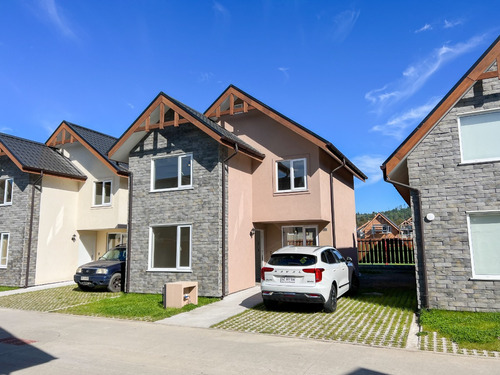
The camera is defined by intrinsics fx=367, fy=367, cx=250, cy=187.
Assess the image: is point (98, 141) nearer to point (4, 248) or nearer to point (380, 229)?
point (4, 248)

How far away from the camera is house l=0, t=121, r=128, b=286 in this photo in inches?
661

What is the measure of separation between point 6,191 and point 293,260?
1546 cm

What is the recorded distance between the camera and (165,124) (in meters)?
13.7

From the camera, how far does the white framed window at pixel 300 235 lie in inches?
592

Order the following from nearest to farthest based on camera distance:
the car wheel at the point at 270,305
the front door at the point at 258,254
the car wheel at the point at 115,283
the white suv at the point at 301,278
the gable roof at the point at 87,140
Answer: the white suv at the point at 301,278
the car wheel at the point at 270,305
the car wheel at the point at 115,283
the front door at the point at 258,254
the gable roof at the point at 87,140

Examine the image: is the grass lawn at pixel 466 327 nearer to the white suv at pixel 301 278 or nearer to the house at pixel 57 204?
the white suv at pixel 301 278

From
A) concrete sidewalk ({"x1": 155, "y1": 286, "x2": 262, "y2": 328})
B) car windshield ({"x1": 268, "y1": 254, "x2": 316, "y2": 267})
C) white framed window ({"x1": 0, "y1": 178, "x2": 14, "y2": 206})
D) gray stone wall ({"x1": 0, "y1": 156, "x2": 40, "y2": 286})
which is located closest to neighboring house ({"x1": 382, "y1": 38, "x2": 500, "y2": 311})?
car windshield ({"x1": 268, "y1": 254, "x2": 316, "y2": 267})

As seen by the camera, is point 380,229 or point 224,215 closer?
point 224,215

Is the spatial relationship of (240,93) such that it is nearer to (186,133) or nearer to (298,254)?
(186,133)

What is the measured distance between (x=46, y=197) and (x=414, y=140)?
16234mm

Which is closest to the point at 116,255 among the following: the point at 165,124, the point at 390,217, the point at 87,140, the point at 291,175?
the point at 165,124

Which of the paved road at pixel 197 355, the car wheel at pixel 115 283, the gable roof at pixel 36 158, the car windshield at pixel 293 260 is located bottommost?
the paved road at pixel 197 355

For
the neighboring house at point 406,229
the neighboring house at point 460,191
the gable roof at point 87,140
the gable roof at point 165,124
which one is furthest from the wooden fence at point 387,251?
the neighboring house at point 406,229

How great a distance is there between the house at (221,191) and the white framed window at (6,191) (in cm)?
641
